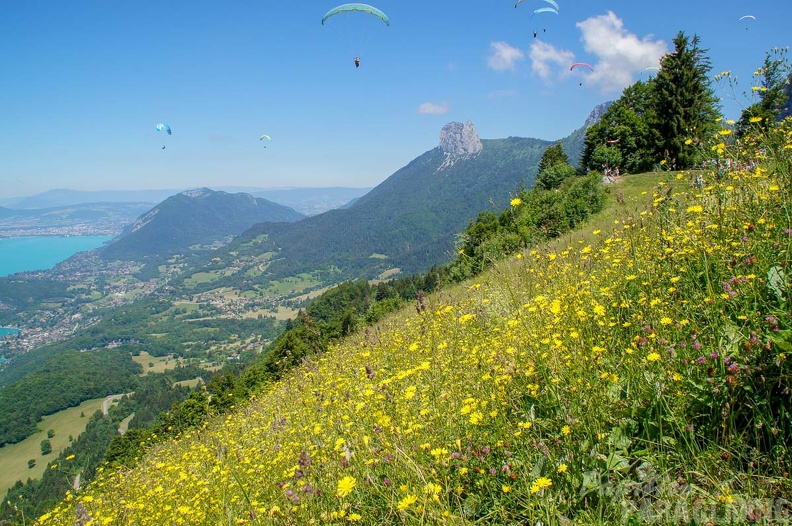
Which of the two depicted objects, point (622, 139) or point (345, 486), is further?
point (622, 139)

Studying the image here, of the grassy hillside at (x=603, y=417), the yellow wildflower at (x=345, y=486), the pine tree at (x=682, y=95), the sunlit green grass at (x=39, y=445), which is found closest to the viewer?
the grassy hillside at (x=603, y=417)

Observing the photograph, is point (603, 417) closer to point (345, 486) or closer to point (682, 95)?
point (345, 486)

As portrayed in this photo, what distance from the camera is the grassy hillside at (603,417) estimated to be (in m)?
1.96

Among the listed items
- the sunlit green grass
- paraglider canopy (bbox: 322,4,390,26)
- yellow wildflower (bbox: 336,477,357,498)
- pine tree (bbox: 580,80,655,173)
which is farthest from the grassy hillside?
the sunlit green grass

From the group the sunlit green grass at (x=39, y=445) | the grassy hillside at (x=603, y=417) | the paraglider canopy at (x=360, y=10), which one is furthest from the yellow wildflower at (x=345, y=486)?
the sunlit green grass at (x=39, y=445)

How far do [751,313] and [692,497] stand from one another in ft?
3.56

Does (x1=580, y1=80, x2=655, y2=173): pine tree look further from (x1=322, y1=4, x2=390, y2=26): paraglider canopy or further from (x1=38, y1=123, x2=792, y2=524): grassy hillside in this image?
(x1=38, y1=123, x2=792, y2=524): grassy hillside

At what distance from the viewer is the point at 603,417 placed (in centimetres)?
238

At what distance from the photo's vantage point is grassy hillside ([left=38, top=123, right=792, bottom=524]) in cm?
196

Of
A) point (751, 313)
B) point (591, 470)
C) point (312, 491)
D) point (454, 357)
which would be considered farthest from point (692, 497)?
point (454, 357)

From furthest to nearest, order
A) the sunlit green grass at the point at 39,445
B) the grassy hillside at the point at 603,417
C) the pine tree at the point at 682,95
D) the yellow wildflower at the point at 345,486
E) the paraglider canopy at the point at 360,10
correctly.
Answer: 1. the sunlit green grass at the point at 39,445
2. the pine tree at the point at 682,95
3. the paraglider canopy at the point at 360,10
4. the yellow wildflower at the point at 345,486
5. the grassy hillside at the point at 603,417

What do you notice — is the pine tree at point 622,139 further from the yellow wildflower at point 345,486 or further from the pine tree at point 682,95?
the yellow wildflower at point 345,486

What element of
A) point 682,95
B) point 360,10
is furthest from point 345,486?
point 682,95

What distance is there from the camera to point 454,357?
3.98 metres
